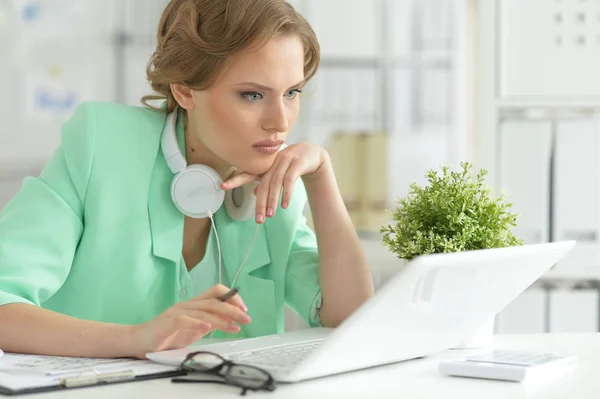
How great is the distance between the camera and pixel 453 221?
51.7 inches

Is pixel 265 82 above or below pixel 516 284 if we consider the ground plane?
above

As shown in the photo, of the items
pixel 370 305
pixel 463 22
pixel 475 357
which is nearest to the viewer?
pixel 370 305

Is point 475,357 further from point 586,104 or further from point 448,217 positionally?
point 586,104

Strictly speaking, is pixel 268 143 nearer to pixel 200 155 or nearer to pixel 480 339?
pixel 200 155

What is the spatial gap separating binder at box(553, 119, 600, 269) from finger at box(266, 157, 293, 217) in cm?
145

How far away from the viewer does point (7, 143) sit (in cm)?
362

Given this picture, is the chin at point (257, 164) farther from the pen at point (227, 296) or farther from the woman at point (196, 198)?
the pen at point (227, 296)

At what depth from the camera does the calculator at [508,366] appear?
1074 millimetres

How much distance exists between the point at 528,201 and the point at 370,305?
1.86 meters

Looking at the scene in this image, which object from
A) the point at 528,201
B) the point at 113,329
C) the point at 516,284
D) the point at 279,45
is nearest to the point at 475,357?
the point at 516,284

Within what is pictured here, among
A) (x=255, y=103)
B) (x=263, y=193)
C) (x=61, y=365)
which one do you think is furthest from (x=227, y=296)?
(x=255, y=103)

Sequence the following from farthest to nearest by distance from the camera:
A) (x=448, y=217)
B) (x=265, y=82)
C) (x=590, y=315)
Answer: (x=590, y=315) < (x=265, y=82) < (x=448, y=217)

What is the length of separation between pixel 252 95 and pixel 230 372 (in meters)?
0.59

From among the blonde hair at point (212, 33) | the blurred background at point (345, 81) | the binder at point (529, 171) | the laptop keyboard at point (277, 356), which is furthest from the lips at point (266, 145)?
the blurred background at point (345, 81)
